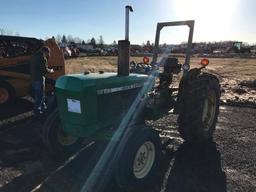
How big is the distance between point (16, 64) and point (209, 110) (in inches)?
222

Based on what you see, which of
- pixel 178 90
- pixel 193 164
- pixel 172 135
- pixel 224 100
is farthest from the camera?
pixel 224 100

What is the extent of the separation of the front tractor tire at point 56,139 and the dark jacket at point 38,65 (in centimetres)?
249

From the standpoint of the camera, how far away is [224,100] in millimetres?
9570

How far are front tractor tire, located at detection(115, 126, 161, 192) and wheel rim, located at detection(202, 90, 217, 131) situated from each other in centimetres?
208

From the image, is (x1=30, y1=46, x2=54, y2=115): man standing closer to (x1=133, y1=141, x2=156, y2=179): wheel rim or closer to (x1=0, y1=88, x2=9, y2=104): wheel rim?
(x1=0, y1=88, x2=9, y2=104): wheel rim

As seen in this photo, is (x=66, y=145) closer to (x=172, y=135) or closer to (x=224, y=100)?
(x=172, y=135)

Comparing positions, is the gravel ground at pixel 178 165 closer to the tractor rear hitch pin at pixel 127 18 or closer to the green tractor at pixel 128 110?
the green tractor at pixel 128 110

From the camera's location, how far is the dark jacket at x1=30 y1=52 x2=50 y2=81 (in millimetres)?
7352

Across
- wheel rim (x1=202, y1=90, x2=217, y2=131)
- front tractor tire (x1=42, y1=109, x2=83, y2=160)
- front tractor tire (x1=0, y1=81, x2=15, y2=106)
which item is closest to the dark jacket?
front tractor tire (x1=0, y1=81, x2=15, y2=106)

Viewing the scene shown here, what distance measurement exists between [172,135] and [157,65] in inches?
54.4

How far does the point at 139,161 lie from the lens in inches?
168

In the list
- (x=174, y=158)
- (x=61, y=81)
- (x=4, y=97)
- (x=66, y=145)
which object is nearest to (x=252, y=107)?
(x=174, y=158)

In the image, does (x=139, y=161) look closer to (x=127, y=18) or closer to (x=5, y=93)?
(x=127, y=18)

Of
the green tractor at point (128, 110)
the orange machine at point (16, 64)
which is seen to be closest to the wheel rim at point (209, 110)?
the green tractor at point (128, 110)
